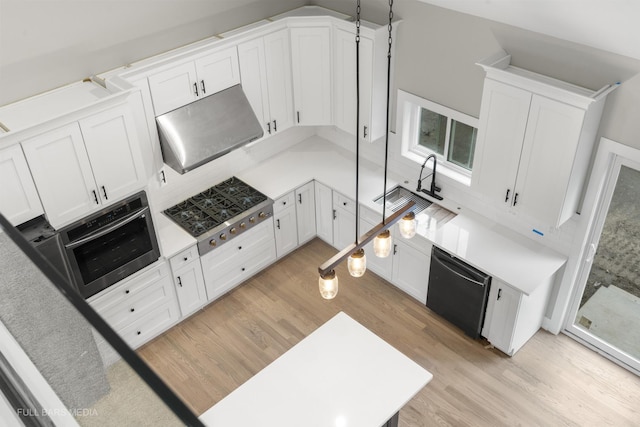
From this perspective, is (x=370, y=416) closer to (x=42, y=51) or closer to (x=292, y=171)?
(x=292, y=171)

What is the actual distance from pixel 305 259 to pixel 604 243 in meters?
3.03

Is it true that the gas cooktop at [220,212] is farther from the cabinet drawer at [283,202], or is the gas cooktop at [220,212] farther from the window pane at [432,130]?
the window pane at [432,130]

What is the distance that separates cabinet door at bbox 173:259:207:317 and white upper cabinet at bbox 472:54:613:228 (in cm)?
279

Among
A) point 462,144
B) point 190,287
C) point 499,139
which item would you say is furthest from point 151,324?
point 499,139

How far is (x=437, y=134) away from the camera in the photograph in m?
5.84

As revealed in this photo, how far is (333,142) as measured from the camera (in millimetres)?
6891

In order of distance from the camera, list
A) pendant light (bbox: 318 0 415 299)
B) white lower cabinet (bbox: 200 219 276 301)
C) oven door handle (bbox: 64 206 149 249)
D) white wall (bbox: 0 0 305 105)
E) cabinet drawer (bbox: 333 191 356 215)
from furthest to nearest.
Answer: cabinet drawer (bbox: 333 191 356 215) → white lower cabinet (bbox: 200 219 276 301) → oven door handle (bbox: 64 206 149 249) → white wall (bbox: 0 0 305 105) → pendant light (bbox: 318 0 415 299)

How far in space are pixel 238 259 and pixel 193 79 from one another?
1878 mm

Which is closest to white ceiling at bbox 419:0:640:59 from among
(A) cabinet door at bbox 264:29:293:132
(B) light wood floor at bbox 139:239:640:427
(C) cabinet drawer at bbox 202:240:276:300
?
(A) cabinet door at bbox 264:29:293:132

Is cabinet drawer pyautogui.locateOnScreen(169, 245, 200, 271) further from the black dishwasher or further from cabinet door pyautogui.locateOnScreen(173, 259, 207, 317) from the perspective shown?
the black dishwasher

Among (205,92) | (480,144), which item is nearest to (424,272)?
(480,144)

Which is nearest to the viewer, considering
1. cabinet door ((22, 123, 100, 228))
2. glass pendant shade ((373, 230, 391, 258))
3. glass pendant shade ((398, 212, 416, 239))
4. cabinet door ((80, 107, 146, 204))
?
glass pendant shade ((373, 230, 391, 258))

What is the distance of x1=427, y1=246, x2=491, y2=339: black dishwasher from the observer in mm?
5254

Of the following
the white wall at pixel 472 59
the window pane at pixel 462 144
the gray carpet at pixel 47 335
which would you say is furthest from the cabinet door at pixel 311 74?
the gray carpet at pixel 47 335
